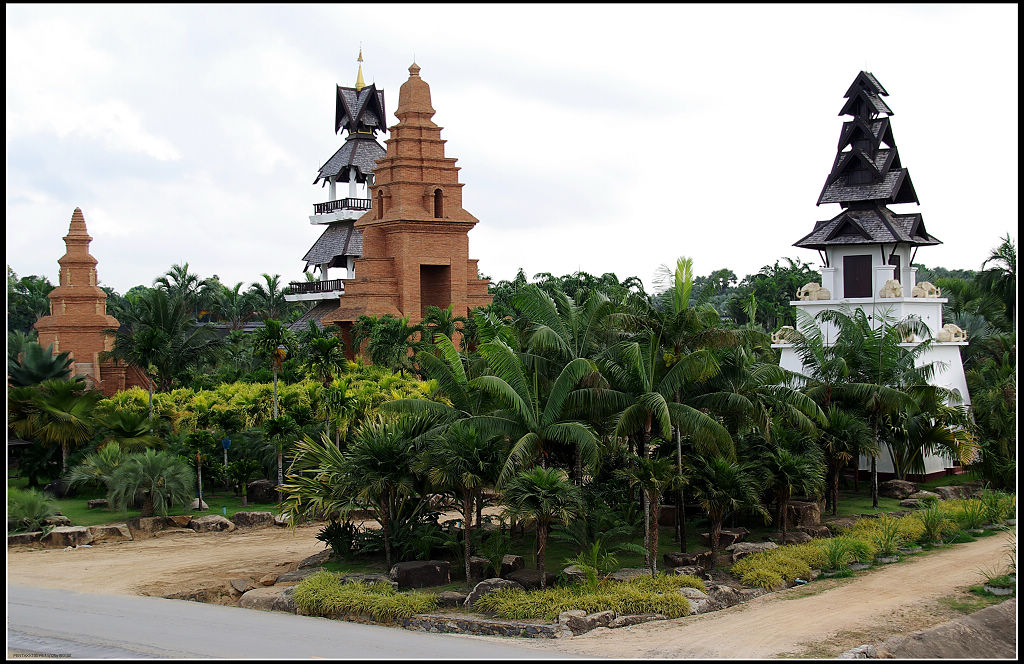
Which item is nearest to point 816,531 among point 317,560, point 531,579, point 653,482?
point 653,482

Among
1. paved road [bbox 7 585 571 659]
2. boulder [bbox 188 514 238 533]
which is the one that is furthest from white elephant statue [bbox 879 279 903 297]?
boulder [bbox 188 514 238 533]

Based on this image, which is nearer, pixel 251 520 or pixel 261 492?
pixel 251 520

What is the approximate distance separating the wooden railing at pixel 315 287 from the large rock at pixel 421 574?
2593 centimetres

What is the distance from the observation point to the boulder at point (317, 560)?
19.8 meters

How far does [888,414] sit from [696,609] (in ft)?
37.8

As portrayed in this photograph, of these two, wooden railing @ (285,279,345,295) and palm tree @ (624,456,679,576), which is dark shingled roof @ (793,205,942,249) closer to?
palm tree @ (624,456,679,576)

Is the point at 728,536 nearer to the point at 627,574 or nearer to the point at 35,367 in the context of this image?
the point at 627,574

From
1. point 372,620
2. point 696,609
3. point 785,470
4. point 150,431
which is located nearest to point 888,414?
point 785,470

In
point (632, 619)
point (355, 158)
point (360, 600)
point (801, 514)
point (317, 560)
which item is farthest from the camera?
point (355, 158)

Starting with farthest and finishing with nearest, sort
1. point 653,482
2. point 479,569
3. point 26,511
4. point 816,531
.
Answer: point 26,511 → point 816,531 → point 479,569 → point 653,482

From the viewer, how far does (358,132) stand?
4666 centimetres

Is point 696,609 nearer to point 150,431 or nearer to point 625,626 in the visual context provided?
point 625,626

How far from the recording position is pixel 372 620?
16.3 m

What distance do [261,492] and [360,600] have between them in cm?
1204
